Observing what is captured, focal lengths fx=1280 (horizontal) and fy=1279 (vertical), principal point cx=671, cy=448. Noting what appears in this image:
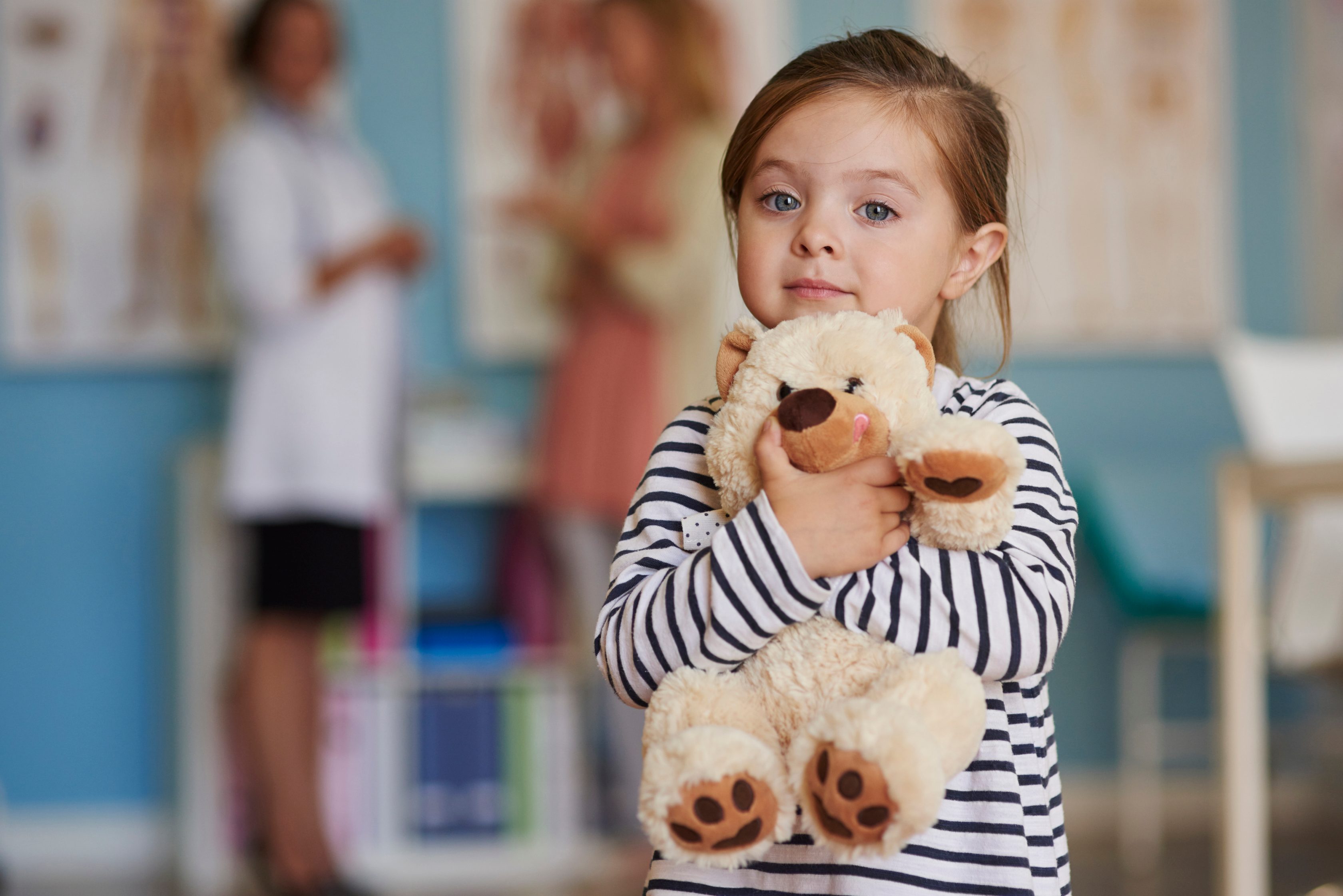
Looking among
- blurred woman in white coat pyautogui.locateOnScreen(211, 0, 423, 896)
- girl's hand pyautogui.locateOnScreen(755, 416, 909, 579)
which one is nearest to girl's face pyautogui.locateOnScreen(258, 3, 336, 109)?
blurred woman in white coat pyautogui.locateOnScreen(211, 0, 423, 896)

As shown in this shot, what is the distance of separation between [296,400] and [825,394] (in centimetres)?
163

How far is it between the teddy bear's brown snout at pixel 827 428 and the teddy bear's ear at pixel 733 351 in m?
0.05

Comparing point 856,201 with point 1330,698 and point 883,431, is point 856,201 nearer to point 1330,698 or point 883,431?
point 883,431

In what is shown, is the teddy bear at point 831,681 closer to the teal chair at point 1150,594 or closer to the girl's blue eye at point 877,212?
the girl's blue eye at point 877,212

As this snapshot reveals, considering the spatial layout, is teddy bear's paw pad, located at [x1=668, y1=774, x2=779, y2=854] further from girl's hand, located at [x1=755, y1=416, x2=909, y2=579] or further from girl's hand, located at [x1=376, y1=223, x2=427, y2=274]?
girl's hand, located at [x1=376, y1=223, x2=427, y2=274]

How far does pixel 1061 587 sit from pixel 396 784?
74.4 inches

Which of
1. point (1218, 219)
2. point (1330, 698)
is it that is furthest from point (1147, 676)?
point (1218, 219)

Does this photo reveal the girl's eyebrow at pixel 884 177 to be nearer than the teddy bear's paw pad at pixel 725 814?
No

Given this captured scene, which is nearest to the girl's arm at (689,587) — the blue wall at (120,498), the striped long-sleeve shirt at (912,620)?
the striped long-sleeve shirt at (912,620)

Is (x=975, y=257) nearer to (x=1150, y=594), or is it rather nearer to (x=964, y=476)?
A: (x=964, y=476)

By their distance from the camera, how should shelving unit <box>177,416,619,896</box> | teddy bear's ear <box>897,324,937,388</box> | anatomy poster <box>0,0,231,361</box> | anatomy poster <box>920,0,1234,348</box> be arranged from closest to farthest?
teddy bear's ear <box>897,324,937,388</box> → shelving unit <box>177,416,619,896</box> → anatomy poster <box>0,0,231,361</box> → anatomy poster <box>920,0,1234,348</box>

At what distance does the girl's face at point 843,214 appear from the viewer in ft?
2.36

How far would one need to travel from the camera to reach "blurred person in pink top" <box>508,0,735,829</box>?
210 centimetres

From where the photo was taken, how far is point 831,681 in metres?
0.64
